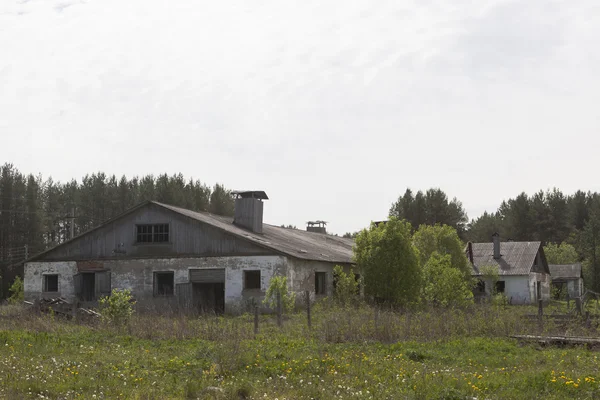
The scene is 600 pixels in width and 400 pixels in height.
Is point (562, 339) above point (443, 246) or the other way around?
the other way around

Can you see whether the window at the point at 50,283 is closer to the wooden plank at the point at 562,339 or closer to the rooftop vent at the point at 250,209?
the rooftop vent at the point at 250,209

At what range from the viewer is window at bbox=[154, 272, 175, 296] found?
32.4 meters

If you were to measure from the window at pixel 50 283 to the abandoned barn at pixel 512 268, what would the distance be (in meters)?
26.7

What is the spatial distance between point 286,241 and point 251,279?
545cm

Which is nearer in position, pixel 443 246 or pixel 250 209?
pixel 250 209

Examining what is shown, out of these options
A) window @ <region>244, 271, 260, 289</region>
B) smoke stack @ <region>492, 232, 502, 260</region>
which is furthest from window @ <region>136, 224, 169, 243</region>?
smoke stack @ <region>492, 232, 502, 260</region>

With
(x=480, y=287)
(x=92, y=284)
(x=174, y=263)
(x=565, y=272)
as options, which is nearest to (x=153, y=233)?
(x=174, y=263)

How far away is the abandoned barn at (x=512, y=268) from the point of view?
149ft

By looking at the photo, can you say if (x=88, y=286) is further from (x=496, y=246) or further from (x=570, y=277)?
(x=570, y=277)

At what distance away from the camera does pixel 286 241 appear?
119 ft

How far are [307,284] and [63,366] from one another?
69.8ft

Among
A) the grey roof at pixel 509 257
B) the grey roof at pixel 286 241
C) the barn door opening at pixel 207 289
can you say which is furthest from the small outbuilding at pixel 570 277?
the barn door opening at pixel 207 289

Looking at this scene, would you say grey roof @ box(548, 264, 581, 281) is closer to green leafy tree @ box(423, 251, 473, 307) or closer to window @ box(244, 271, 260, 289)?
green leafy tree @ box(423, 251, 473, 307)

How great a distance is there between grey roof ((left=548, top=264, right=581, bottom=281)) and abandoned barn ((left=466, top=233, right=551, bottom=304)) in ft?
18.4
